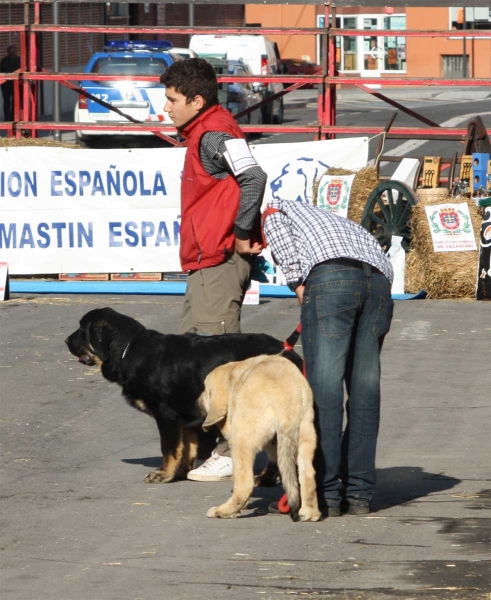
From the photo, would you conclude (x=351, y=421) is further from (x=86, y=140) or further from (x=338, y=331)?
(x=86, y=140)

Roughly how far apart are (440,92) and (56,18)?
3314 cm

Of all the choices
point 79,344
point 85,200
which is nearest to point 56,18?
point 85,200

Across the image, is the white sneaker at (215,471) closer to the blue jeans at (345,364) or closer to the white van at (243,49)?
the blue jeans at (345,364)

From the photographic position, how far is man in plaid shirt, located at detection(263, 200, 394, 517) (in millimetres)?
5340

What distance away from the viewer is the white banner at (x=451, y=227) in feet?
39.5

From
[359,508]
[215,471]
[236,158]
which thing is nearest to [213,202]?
[236,158]

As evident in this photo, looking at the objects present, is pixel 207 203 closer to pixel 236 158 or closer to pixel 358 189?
pixel 236 158

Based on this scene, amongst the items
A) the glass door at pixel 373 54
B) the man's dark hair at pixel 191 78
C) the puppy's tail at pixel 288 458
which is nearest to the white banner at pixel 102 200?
the man's dark hair at pixel 191 78

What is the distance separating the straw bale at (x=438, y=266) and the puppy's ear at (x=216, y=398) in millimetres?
6721

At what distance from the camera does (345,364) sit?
5.48 metres

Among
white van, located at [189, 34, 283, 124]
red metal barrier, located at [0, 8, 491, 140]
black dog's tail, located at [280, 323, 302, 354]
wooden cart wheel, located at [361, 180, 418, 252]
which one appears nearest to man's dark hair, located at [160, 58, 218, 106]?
black dog's tail, located at [280, 323, 302, 354]

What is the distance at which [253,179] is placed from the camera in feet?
19.9

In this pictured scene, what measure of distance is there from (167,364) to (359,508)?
1213mm

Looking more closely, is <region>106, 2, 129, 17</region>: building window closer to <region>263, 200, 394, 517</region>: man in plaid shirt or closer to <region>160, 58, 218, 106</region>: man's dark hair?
<region>160, 58, 218, 106</region>: man's dark hair
